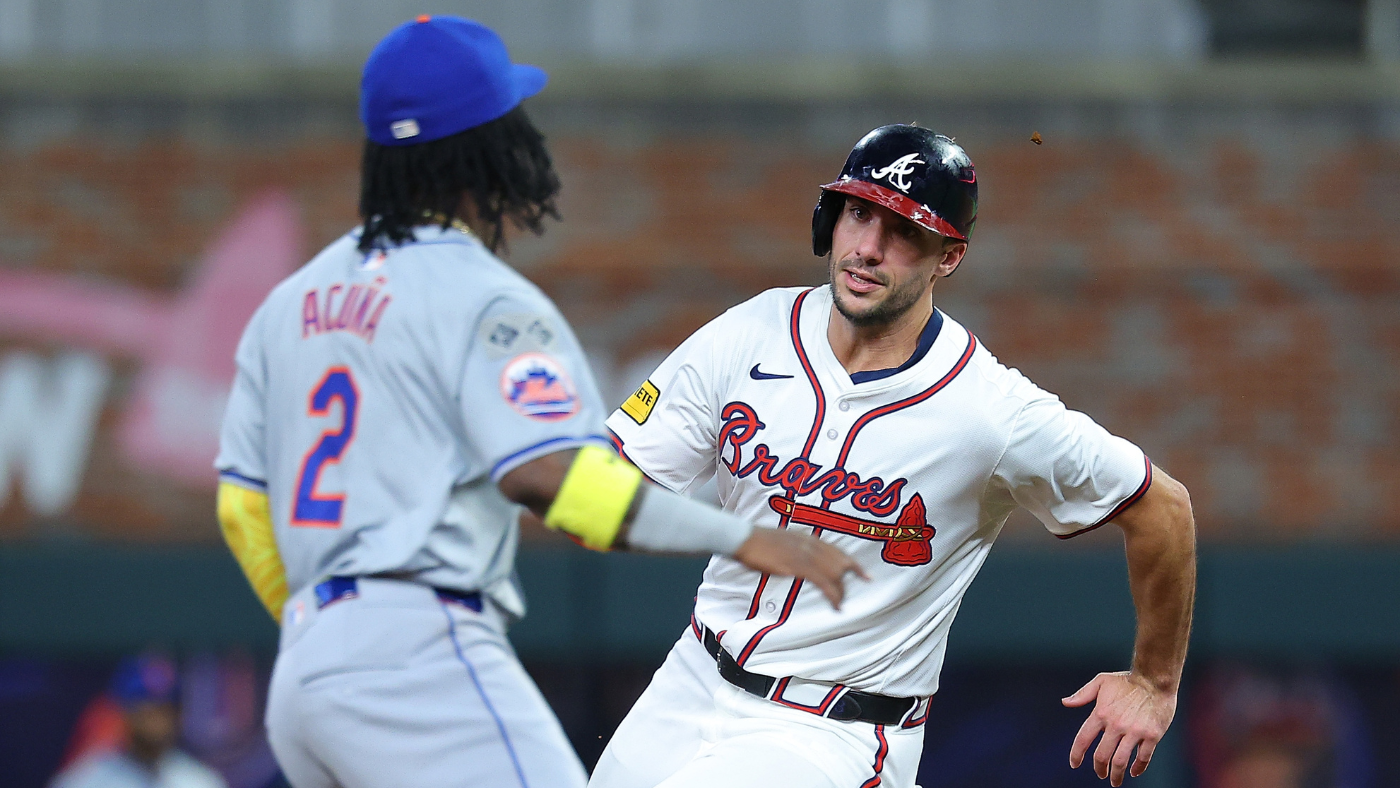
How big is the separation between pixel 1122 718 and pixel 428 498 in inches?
67.2

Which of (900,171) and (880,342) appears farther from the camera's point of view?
(880,342)

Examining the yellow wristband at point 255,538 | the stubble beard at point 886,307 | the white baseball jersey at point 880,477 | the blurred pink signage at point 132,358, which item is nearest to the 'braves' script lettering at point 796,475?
the white baseball jersey at point 880,477

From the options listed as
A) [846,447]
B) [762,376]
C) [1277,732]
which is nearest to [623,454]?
[762,376]

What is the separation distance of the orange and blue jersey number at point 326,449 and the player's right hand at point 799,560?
71 centimetres

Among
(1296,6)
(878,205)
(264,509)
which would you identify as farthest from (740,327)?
(1296,6)

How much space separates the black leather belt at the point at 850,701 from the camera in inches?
138

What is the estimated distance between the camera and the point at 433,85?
9.85 feet

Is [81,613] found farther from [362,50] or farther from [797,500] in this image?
[797,500]

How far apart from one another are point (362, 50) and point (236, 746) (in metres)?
3.72

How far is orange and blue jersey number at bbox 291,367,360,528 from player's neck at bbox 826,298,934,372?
48.2 inches

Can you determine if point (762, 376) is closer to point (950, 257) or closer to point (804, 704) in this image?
point (950, 257)

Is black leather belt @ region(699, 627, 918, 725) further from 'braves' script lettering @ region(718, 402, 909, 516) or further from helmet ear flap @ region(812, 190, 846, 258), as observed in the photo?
helmet ear flap @ region(812, 190, 846, 258)

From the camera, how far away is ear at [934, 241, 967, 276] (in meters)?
3.69

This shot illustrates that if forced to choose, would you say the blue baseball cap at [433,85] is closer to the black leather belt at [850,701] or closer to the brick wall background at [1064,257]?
the black leather belt at [850,701]
